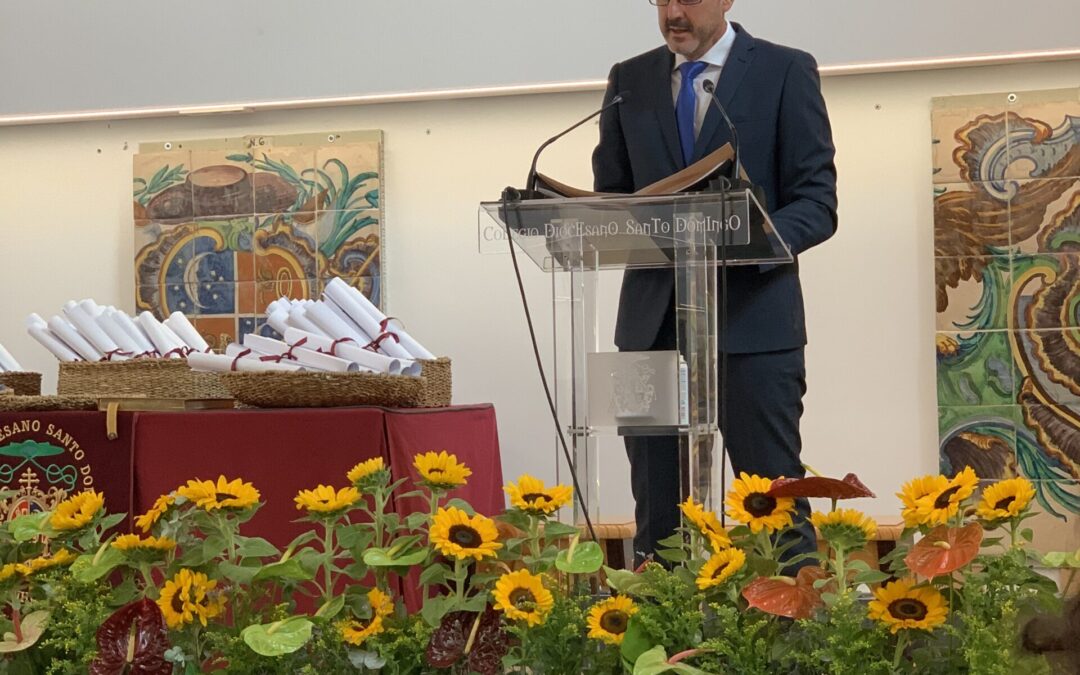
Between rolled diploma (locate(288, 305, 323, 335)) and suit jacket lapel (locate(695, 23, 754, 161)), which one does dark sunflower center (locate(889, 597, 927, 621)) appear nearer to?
suit jacket lapel (locate(695, 23, 754, 161))

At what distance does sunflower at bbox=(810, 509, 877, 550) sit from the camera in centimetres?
128

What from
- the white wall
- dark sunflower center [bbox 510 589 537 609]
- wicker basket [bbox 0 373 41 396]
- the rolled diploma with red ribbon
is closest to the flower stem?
dark sunflower center [bbox 510 589 537 609]

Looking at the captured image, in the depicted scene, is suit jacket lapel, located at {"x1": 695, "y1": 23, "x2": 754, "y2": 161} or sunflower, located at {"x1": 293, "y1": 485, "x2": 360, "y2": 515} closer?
sunflower, located at {"x1": 293, "y1": 485, "x2": 360, "y2": 515}

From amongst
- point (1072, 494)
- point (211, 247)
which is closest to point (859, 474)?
point (1072, 494)

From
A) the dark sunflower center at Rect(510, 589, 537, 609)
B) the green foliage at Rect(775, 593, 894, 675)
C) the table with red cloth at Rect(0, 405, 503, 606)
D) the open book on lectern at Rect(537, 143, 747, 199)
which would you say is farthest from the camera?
the table with red cloth at Rect(0, 405, 503, 606)

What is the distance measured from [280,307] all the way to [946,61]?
6.95 feet

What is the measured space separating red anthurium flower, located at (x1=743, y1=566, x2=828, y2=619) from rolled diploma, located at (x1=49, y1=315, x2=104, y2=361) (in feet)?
6.93

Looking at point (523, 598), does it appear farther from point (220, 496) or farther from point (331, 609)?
point (220, 496)

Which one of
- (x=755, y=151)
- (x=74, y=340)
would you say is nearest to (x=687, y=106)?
(x=755, y=151)

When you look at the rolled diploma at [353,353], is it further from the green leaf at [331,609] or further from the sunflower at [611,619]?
the sunflower at [611,619]

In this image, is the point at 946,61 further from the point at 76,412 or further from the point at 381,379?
the point at 76,412

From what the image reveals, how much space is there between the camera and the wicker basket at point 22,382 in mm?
3092

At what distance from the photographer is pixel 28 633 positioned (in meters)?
1.44

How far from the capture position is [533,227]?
6.15 ft
